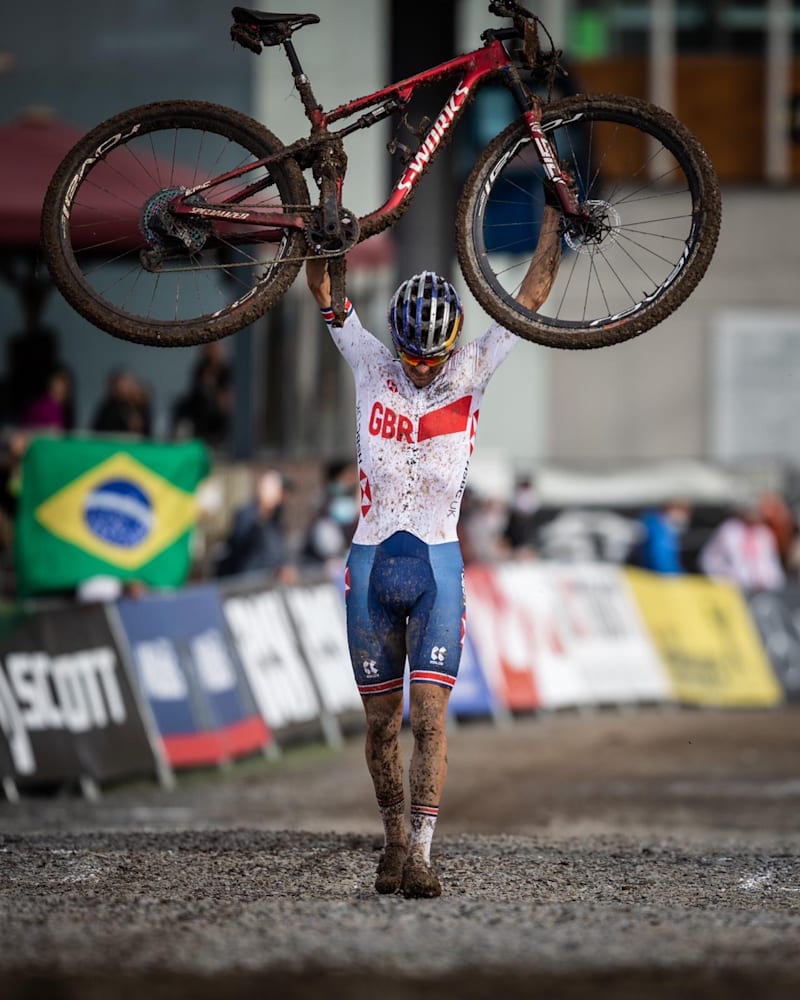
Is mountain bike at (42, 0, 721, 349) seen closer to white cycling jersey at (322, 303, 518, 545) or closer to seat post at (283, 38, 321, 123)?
seat post at (283, 38, 321, 123)

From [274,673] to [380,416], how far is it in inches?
292

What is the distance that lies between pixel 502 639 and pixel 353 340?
34.8 ft

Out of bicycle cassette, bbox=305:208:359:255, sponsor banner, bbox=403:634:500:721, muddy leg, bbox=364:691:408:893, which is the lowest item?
sponsor banner, bbox=403:634:500:721

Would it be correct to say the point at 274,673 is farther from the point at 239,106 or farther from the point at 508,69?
A: the point at 239,106

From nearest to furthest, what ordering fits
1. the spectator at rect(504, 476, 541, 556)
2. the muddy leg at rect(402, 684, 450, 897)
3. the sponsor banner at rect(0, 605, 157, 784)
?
the muddy leg at rect(402, 684, 450, 897) → the sponsor banner at rect(0, 605, 157, 784) → the spectator at rect(504, 476, 541, 556)

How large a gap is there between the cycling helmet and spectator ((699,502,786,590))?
14987 mm

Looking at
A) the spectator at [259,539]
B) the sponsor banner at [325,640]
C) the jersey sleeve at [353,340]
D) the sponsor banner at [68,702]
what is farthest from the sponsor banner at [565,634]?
the jersey sleeve at [353,340]

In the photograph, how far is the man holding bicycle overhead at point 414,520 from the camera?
283 inches

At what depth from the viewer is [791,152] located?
32.6 meters

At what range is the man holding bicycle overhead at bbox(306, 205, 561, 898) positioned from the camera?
718 centimetres

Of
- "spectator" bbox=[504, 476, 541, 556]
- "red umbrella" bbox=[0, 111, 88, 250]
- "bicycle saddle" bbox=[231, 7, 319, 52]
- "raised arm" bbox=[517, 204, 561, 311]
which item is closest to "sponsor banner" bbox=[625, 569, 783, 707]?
"spectator" bbox=[504, 476, 541, 556]

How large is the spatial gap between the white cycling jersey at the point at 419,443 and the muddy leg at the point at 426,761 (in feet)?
2.18

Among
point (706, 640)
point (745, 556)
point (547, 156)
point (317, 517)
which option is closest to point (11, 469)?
point (317, 517)

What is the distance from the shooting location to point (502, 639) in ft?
58.5
